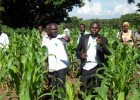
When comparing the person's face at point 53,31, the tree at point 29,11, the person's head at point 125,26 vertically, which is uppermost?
the person's face at point 53,31

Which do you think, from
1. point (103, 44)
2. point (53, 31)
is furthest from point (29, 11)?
point (103, 44)

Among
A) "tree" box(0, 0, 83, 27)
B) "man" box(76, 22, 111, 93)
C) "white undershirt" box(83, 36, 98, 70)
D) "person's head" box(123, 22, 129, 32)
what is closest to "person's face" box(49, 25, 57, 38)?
"man" box(76, 22, 111, 93)

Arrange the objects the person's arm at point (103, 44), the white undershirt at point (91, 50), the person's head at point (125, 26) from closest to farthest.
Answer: the person's arm at point (103, 44), the white undershirt at point (91, 50), the person's head at point (125, 26)

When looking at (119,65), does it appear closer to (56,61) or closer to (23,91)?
(56,61)

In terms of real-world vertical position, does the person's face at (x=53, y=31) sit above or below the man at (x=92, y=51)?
above

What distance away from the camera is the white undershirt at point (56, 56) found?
5.95m

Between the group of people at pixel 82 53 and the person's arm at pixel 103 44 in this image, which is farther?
the group of people at pixel 82 53

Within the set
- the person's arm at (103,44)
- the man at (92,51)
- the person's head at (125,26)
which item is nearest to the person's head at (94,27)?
the man at (92,51)

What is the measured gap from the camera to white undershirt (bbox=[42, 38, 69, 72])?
234 inches

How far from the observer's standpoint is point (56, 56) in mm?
5941

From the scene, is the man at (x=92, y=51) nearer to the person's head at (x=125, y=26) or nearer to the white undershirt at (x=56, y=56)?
the white undershirt at (x=56, y=56)

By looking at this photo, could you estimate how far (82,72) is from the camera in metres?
6.13

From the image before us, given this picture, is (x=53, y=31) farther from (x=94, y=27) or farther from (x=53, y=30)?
(x=94, y=27)

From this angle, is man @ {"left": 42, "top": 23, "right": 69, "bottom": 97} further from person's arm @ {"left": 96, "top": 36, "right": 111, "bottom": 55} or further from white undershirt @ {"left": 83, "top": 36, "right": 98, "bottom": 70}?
person's arm @ {"left": 96, "top": 36, "right": 111, "bottom": 55}
